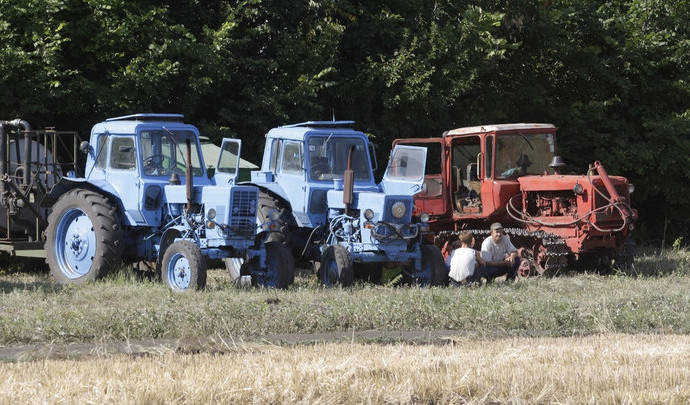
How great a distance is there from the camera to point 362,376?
9680mm

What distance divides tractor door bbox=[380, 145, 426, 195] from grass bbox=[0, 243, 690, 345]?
357 centimetres

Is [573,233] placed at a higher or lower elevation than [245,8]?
lower

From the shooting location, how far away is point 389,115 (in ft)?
83.3

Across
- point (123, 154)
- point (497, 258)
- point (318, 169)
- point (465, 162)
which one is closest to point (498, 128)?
point (465, 162)

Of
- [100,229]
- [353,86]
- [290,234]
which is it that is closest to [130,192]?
[100,229]

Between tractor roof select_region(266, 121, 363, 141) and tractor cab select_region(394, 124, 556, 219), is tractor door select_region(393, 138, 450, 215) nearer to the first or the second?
tractor cab select_region(394, 124, 556, 219)

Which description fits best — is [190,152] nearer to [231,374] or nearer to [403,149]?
[403,149]

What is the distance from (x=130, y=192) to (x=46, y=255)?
163 centimetres

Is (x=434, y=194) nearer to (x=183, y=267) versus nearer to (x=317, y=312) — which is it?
(x=183, y=267)

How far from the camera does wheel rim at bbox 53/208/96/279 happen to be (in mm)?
17688

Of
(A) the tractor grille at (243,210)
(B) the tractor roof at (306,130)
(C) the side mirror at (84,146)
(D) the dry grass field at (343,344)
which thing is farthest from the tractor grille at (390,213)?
(C) the side mirror at (84,146)

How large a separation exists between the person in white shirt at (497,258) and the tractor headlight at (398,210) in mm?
1678

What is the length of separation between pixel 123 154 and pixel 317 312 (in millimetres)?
5704

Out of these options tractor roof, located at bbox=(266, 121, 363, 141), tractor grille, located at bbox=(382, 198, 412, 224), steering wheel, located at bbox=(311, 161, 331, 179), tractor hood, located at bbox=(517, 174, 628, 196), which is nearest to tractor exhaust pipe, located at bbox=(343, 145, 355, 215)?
tractor grille, located at bbox=(382, 198, 412, 224)
